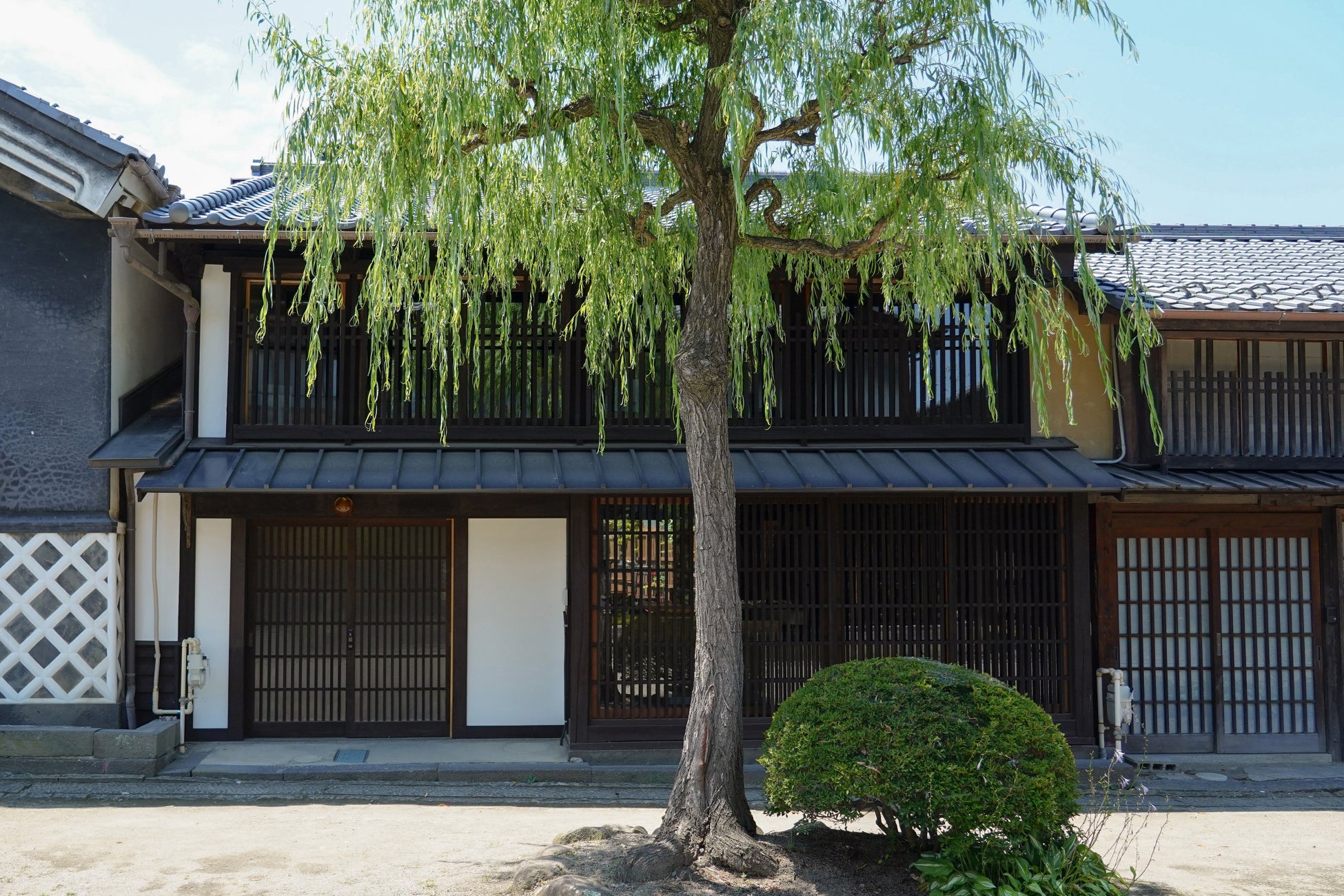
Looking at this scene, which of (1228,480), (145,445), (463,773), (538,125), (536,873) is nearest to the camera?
(536,873)

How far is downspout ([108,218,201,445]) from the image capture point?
401 inches

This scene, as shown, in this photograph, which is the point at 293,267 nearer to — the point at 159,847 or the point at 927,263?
the point at 159,847

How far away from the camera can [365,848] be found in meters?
7.40

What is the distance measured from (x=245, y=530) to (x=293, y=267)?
2.95 m

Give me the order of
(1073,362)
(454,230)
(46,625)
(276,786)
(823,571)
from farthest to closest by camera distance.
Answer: (1073,362)
(823,571)
(46,625)
(276,786)
(454,230)

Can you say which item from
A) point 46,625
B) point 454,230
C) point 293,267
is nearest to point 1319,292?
point 454,230

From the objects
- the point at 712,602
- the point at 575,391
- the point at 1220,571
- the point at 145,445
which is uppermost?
the point at 575,391

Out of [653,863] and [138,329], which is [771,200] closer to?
[653,863]

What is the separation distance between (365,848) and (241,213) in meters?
7.11

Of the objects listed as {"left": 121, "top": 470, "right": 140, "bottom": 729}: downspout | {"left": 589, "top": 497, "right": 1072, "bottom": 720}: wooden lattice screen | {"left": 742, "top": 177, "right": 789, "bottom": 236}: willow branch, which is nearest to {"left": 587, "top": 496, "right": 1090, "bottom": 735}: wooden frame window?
{"left": 589, "top": 497, "right": 1072, "bottom": 720}: wooden lattice screen

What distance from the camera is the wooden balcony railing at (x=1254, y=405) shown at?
1137 cm

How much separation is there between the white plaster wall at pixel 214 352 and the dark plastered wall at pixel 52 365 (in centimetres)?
91

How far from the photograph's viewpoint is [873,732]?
6.09 meters

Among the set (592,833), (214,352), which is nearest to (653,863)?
(592,833)
